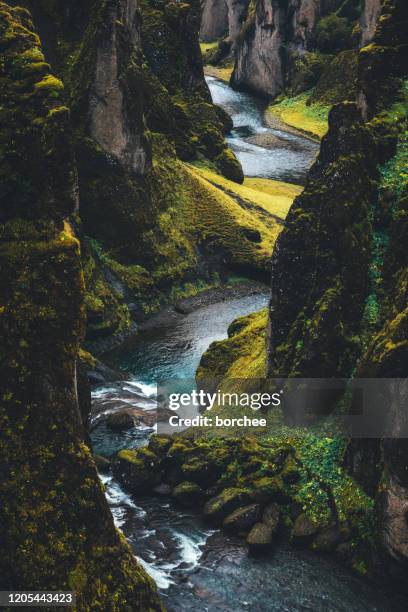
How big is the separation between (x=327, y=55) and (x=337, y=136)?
88.4 metres

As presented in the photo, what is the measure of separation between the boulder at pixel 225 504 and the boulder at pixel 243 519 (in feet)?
2.06

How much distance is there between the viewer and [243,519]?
29078 millimetres

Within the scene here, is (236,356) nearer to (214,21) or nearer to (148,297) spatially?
(148,297)

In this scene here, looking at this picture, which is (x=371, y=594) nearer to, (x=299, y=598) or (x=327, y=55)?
(x=299, y=598)

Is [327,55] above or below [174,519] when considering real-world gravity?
above

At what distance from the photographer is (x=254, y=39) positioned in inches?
4906

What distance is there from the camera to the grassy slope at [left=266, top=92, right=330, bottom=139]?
351ft

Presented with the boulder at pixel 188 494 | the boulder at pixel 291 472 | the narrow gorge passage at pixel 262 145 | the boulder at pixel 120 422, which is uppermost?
the narrow gorge passage at pixel 262 145

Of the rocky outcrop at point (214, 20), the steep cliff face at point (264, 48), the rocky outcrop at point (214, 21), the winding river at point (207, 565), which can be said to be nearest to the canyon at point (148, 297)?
the winding river at point (207, 565)

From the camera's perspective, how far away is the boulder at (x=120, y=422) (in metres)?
39.9

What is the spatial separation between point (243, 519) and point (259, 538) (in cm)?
131

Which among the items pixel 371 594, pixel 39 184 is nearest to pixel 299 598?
pixel 371 594

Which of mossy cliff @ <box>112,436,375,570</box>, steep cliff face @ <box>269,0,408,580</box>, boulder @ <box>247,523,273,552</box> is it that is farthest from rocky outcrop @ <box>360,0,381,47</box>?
boulder @ <box>247,523,273,552</box>

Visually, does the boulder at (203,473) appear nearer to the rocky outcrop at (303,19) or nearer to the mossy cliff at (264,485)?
the mossy cliff at (264,485)
